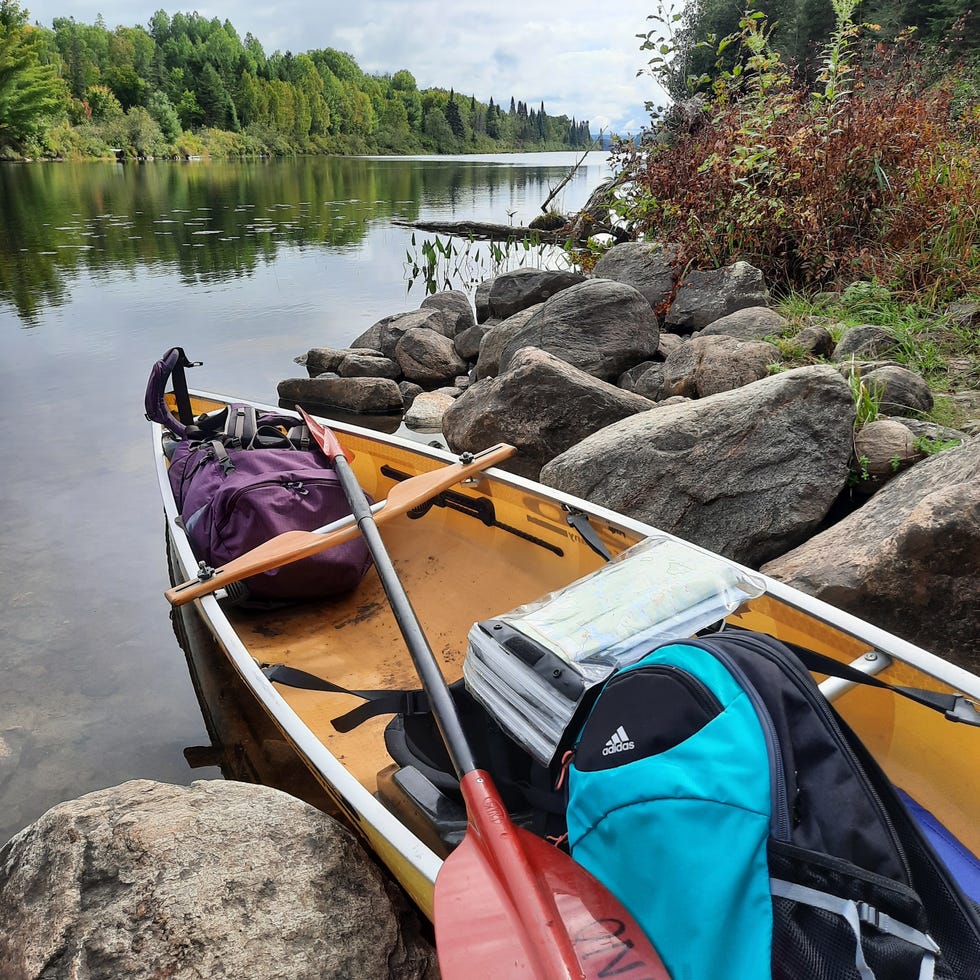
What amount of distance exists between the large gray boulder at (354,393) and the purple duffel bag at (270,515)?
3.43 meters

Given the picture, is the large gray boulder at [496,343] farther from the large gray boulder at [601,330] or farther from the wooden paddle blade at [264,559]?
the wooden paddle blade at [264,559]

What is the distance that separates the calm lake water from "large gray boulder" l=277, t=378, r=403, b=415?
516 millimetres

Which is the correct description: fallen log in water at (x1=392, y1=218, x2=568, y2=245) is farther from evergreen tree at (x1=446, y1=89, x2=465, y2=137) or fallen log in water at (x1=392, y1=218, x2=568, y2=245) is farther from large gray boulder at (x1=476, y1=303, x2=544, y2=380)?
evergreen tree at (x1=446, y1=89, x2=465, y2=137)

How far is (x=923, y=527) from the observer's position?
2.18m

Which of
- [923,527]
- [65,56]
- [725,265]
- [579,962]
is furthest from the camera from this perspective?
[65,56]

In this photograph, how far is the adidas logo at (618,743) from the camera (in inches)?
47.9

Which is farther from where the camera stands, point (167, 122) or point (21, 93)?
point (167, 122)

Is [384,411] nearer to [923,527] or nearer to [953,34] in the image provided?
[923,527]

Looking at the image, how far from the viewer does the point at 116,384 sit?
7426 mm

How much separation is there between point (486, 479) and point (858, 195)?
420 cm

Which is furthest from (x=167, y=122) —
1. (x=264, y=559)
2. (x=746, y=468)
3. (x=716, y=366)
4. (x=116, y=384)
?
(x=746, y=468)

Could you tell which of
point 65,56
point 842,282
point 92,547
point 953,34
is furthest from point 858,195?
point 65,56

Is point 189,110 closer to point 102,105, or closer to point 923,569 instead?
point 102,105

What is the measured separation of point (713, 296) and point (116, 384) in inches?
227
